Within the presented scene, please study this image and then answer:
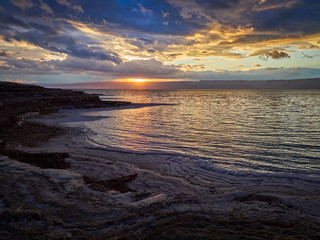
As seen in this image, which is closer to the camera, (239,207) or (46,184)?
(239,207)

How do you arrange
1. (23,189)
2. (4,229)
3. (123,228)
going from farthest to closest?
(23,189) < (123,228) < (4,229)

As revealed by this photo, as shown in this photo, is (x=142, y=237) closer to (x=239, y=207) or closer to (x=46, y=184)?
(x=239, y=207)

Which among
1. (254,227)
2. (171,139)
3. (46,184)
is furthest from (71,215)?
(171,139)

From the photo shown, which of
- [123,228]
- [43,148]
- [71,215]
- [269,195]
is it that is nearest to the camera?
[123,228]

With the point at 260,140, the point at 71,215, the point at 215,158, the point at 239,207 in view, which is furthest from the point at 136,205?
the point at 260,140

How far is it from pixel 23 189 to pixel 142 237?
436 cm

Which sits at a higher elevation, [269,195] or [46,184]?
[46,184]

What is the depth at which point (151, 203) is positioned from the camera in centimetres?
597

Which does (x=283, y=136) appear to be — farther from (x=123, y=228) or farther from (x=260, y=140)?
(x=123, y=228)

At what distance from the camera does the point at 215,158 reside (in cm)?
1088

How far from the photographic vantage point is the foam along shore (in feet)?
15.4

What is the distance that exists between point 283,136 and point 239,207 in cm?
1236

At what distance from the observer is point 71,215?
519 cm

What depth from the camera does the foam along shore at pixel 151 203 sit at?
15.4 ft
